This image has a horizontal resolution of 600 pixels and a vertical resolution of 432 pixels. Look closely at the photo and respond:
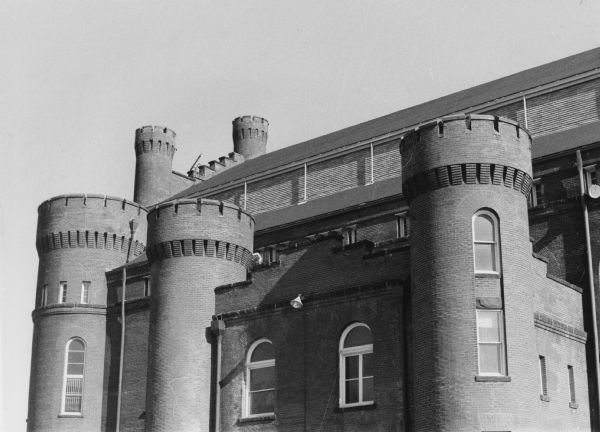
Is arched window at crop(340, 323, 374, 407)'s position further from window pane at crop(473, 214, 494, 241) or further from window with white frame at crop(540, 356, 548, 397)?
window with white frame at crop(540, 356, 548, 397)

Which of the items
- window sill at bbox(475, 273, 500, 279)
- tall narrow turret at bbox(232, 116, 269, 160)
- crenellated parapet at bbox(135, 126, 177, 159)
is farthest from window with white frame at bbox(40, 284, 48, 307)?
tall narrow turret at bbox(232, 116, 269, 160)

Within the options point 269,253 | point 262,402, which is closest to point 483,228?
point 262,402

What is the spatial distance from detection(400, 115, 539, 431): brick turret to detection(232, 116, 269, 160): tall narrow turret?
33557 mm

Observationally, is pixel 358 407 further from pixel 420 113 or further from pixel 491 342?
pixel 420 113

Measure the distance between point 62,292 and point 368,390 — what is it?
16854 millimetres

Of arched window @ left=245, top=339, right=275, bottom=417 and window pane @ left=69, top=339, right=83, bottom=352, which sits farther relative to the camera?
window pane @ left=69, top=339, right=83, bottom=352

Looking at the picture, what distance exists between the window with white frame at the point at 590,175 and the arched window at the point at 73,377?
67.5 feet

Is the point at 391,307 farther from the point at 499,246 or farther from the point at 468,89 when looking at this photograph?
the point at 468,89

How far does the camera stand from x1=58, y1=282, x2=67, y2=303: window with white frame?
41.4 m

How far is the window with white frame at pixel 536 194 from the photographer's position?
32781mm

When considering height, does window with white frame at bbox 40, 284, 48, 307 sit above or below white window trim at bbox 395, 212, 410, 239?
below

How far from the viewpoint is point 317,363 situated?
30.7m

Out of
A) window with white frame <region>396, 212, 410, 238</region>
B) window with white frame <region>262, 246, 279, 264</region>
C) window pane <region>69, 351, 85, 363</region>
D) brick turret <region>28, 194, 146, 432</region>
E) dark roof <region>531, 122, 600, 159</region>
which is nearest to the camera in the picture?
dark roof <region>531, 122, 600, 159</region>

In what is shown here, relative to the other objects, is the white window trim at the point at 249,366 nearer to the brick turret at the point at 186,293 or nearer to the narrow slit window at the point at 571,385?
the brick turret at the point at 186,293
